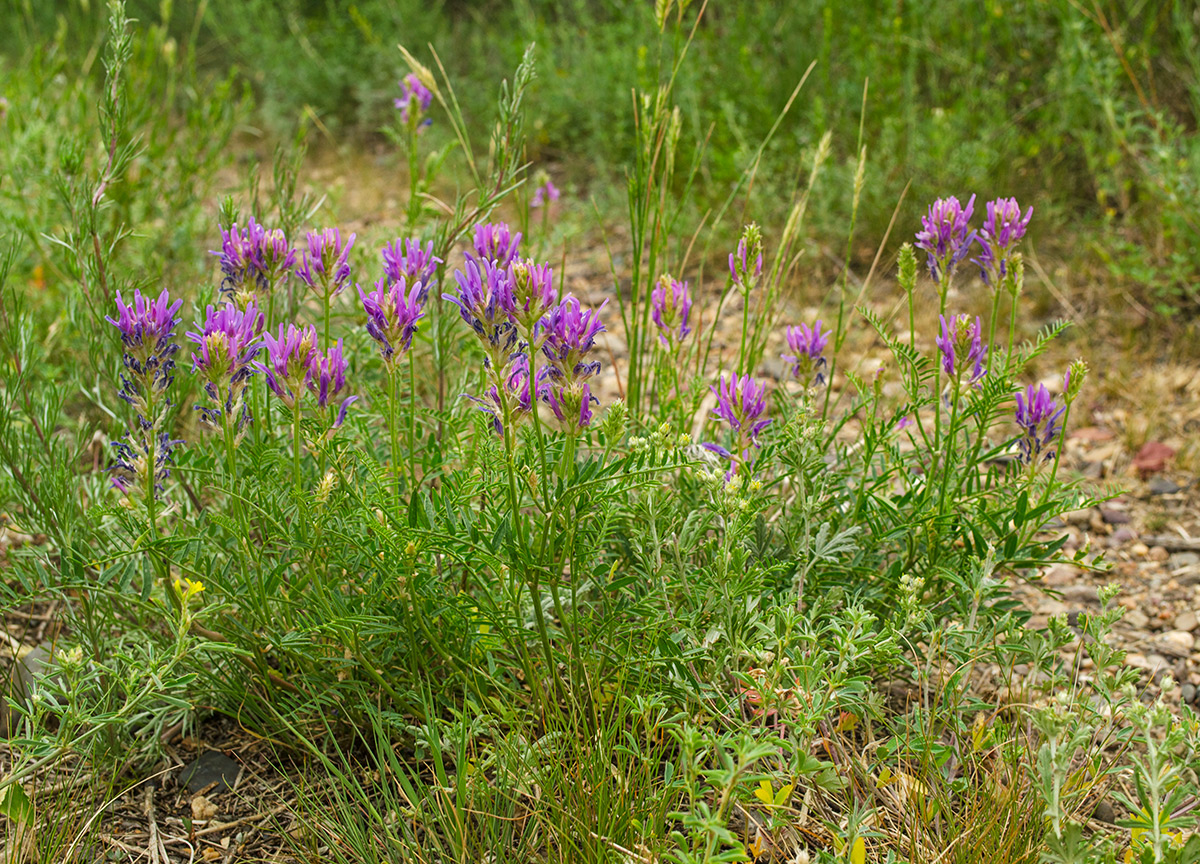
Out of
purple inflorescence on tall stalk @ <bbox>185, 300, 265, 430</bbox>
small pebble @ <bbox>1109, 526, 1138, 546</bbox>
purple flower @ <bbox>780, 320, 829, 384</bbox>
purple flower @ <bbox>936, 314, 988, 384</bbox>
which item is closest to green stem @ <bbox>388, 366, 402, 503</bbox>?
purple inflorescence on tall stalk @ <bbox>185, 300, 265, 430</bbox>

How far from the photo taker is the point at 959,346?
1.74 meters

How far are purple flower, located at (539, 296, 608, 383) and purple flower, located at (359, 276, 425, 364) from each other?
246 mm

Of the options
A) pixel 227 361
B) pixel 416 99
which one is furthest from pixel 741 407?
pixel 416 99

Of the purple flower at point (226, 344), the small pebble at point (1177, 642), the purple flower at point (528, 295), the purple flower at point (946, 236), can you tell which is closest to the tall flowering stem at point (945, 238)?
the purple flower at point (946, 236)

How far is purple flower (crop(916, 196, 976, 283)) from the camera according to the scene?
184 cm

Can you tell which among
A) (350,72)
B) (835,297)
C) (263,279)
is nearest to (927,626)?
(263,279)

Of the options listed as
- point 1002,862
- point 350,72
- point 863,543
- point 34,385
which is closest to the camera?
point 1002,862

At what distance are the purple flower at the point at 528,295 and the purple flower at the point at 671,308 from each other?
0.66 metres

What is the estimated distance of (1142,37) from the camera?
13.6ft

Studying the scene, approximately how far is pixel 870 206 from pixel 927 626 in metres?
2.69

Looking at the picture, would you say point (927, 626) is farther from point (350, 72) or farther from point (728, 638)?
point (350, 72)

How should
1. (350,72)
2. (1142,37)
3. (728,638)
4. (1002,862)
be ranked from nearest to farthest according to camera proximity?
1. (1002,862)
2. (728,638)
3. (1142,37)
4. (350,72)

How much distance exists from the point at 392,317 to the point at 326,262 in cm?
30

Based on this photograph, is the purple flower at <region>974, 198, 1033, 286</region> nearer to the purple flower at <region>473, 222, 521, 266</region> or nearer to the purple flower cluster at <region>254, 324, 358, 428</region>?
the purple flower at <region>473, 222, 521, 266</region>
